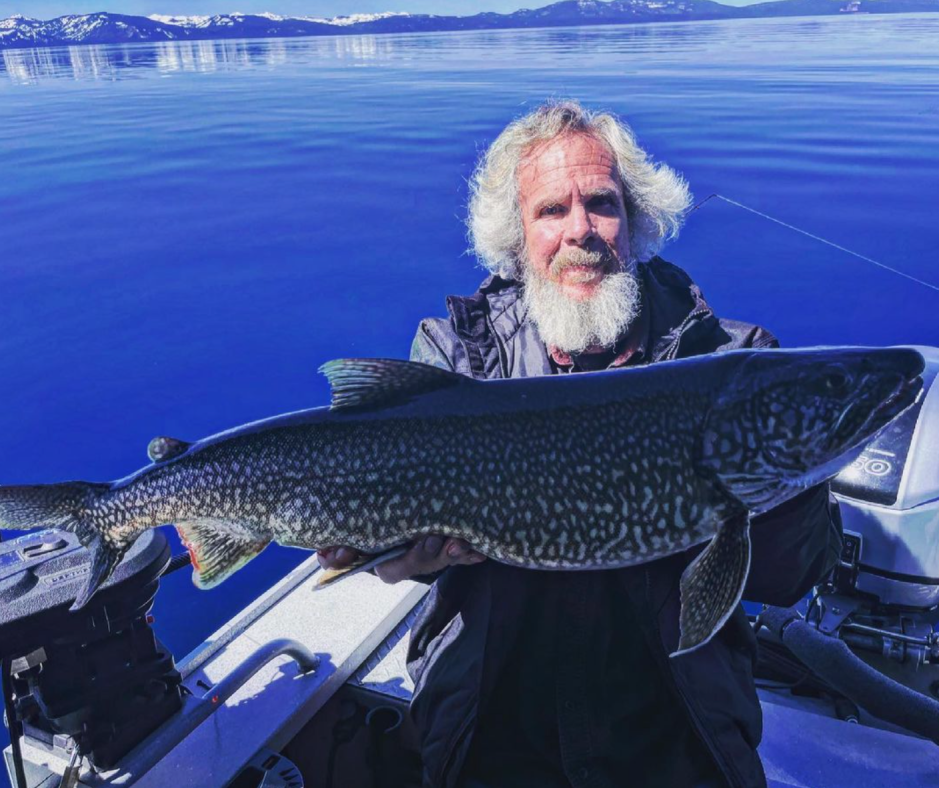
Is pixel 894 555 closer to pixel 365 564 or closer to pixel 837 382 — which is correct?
pixel 837 382

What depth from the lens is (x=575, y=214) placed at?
3180 mm

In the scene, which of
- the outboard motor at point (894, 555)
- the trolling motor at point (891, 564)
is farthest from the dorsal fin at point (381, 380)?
the outboard motor at point (894, 555)

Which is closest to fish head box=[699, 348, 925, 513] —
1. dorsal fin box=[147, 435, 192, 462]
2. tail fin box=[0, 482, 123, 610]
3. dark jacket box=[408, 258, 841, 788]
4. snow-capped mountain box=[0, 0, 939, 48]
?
dark jacket box=[408, 258, 841, 788]

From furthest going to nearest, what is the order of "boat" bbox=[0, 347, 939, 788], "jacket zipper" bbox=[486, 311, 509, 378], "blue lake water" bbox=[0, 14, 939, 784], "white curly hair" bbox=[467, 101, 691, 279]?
"blue lake water" bbox=[0, 14, 939, 784]
"white curly hair" bbox=[467, 101, 691, 279]
"jacket zipper" bbox=[486, 311, 509, 378]
"boat" bbox=[0, 347, 939, 788]

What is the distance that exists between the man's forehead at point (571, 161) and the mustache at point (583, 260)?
1.09 ft

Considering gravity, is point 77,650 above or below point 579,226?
below

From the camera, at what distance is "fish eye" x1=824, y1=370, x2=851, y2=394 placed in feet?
6.83

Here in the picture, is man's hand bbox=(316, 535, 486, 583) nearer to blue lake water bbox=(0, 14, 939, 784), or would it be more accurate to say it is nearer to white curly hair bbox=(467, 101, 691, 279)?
white curly hair bbox=(467, 101, 691, 279)

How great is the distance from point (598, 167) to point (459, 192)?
8.01 m

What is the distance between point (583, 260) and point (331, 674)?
2146 mm

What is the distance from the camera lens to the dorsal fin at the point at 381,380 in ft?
7.32

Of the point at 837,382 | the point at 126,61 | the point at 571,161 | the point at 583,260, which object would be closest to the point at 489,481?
the point at 837,382

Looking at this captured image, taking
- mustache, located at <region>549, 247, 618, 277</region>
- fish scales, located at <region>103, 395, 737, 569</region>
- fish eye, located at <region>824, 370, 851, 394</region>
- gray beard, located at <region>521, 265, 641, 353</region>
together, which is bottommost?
fish scales, located at <region>103, 395, 737, 569</region>

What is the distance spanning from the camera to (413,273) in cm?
956
